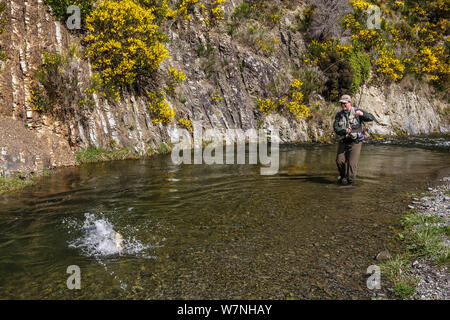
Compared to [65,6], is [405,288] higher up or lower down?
lower down

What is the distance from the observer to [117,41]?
15.8 m

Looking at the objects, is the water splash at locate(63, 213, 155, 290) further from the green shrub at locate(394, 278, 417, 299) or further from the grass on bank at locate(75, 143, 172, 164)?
the grass on bank at locate(75, 143, 172, 164)

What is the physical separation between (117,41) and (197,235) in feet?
42.4

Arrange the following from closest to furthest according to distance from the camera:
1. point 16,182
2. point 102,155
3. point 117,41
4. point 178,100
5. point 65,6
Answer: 1. point 16,182
2. point 102,155
3. point 65,6
4. point 117,41
5. point 178,100

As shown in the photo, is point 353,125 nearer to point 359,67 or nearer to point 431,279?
point 431,279

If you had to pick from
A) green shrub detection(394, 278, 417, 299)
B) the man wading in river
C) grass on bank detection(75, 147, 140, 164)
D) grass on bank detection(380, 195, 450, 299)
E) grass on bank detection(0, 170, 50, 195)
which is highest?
the man wading in river

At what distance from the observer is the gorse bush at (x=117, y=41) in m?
15.5

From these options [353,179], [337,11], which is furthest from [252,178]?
[337,11]

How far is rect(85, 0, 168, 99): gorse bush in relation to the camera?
15.5 meters

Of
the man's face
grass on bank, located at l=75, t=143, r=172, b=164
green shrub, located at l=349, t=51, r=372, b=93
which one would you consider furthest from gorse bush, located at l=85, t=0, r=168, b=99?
green shrub, located at l=349, t=51, r=372, b=93

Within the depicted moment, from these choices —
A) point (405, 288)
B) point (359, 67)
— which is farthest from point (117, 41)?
point (359, 67)

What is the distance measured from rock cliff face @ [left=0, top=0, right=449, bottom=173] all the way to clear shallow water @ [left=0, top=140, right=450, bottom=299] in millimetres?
3518

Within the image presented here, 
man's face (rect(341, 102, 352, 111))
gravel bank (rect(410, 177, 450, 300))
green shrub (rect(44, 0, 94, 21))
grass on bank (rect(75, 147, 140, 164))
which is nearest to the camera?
gravel bank (rect(410, 177, 450, 300))

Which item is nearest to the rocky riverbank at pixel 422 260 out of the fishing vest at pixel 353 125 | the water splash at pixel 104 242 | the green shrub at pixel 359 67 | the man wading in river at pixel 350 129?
the man wading in river at pixel 350 129
